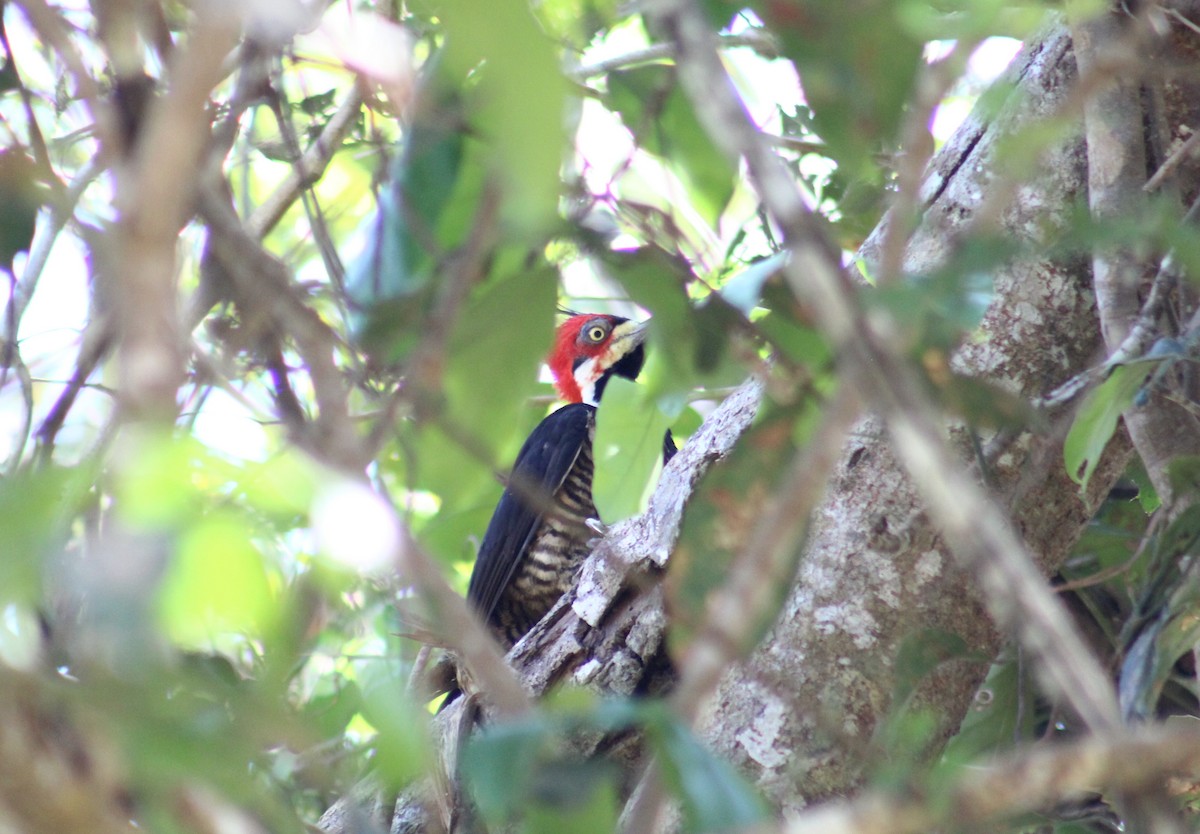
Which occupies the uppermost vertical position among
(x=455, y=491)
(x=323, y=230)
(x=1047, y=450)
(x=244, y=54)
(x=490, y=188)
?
(x=244, y=54)

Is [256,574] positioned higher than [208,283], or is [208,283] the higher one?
[208,283]

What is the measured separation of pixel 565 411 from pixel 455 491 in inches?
124

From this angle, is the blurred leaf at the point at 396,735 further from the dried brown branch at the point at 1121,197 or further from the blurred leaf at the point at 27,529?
the dried brown branch at the point at 1121,197

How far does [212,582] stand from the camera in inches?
24.9

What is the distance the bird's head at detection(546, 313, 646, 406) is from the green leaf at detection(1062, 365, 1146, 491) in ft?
11.2

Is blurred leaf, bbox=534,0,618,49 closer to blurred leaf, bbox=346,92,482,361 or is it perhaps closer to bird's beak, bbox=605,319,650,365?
blurred leaf, bbox=346,92,482,361

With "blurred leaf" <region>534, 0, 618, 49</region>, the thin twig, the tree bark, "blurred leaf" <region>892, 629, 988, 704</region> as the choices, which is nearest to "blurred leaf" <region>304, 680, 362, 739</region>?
the tree bark

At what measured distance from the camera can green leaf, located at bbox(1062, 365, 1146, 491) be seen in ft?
4.74

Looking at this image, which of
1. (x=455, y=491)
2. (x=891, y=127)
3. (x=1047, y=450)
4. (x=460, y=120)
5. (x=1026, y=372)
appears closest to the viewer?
(x=891, y=127)

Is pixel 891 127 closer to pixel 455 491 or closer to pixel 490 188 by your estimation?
pixel 490 188

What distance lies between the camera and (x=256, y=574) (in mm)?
640

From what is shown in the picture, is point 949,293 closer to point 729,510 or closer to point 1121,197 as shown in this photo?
point 729,510

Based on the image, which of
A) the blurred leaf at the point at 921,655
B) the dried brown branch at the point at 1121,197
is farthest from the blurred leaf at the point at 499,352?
the dried brown branch at the point at 1121,197

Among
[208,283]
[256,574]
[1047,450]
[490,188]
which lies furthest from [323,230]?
[1047,450]
